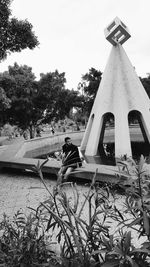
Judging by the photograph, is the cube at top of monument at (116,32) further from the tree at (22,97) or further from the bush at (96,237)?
the bush at (96,237)

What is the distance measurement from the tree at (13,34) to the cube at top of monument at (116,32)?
591cm

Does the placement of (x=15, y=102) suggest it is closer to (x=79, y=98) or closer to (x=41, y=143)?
(x=41, y=143)

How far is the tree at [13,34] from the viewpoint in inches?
230

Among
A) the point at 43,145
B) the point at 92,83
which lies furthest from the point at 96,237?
the point at 92,83

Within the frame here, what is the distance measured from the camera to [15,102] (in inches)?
633

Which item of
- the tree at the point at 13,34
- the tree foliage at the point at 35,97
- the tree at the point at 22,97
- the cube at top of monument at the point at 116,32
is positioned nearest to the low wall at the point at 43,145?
the tree foliage at the point at 35,97

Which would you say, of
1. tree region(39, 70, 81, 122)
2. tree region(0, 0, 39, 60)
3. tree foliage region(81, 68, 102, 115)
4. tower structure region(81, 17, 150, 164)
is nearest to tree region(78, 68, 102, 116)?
tree foliage region(81, 68, 102, 115)

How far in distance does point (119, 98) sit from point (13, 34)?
635 cm

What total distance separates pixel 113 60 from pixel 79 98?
9.48m

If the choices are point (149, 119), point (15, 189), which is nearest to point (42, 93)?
point (149, 119)

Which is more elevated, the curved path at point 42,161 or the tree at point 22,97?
the tree at point 22,97

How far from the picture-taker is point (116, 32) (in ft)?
35.7

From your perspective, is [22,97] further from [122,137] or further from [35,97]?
[122,137]

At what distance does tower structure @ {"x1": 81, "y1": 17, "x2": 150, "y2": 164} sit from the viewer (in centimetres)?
1041
